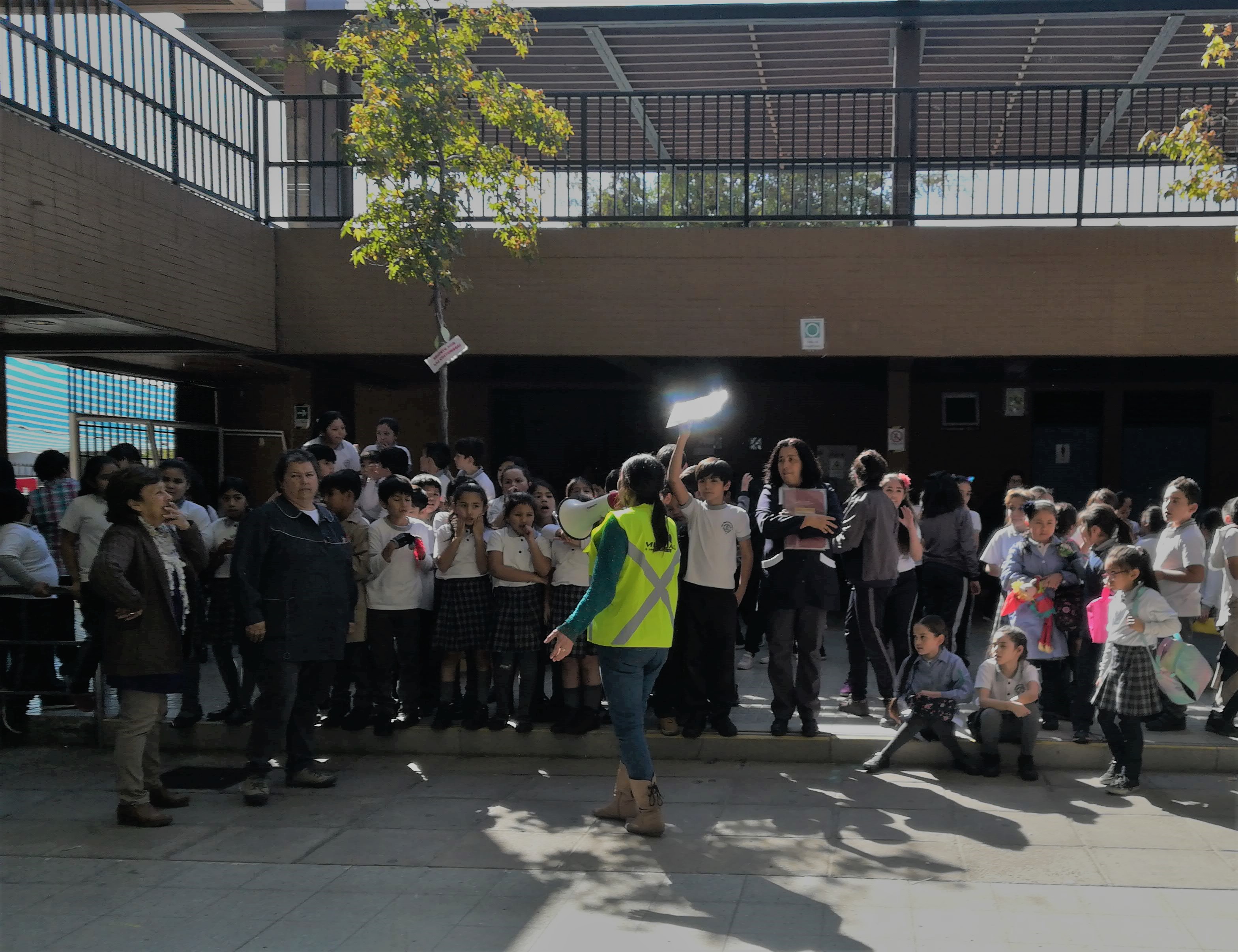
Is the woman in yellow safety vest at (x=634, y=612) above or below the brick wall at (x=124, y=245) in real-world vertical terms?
below

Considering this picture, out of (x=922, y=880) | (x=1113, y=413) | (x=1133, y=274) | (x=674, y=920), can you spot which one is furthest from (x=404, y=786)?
(x=1113, y=413)

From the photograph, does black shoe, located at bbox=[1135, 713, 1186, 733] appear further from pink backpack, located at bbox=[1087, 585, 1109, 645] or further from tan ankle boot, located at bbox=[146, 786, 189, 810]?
tan ankle boot, located at bbox=[146, 786, 189, 810]

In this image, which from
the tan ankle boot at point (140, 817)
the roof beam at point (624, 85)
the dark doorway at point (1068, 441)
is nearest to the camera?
the tan ankle boot at point (140, 817)

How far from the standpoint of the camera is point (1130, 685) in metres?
6.29

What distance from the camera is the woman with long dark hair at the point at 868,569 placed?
775cm

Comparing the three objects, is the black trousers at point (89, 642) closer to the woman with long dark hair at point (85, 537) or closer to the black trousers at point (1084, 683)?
the woman with long dark hair at point (85, 537)

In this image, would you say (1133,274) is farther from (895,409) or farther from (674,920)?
(674,920)

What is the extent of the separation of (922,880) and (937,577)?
3.32 metres

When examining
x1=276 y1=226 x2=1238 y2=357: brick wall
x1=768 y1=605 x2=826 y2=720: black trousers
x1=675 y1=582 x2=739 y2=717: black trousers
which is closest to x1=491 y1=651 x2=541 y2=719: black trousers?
x1=675 y1=582 x2=739 y2=717: black trousers

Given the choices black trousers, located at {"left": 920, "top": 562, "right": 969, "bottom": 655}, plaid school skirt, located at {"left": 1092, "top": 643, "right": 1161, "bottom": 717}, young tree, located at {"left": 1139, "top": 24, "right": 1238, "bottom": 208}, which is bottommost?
plaid school skirt, located at {"left": 1092, "top": 643, "right": 1161, "bottom": 717}

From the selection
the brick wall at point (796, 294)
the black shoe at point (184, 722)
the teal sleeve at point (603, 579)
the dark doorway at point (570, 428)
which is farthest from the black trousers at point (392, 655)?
the dark doorway at point (570, 428)

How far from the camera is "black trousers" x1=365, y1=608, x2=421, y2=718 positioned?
7418 millimetres

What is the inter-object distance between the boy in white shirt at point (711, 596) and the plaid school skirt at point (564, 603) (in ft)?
2.13

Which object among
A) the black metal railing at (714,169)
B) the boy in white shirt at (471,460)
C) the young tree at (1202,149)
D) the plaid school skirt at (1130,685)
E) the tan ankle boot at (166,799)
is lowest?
the tan ankle boot at (166,799)
